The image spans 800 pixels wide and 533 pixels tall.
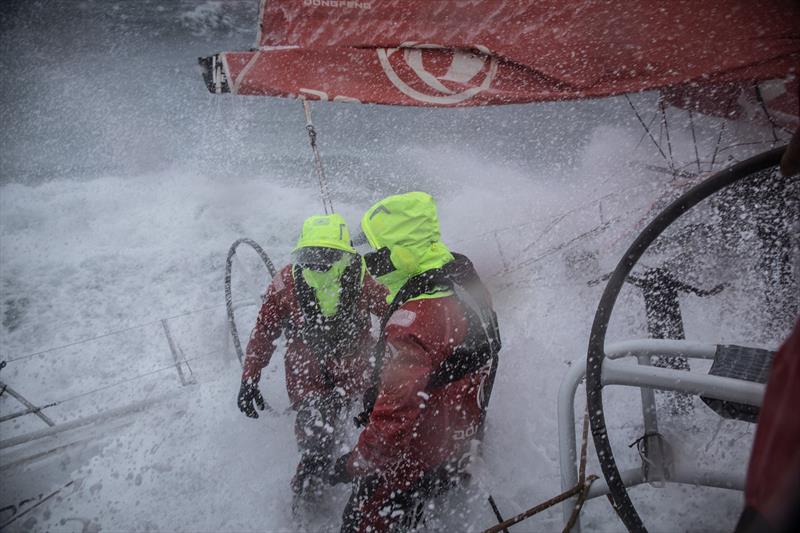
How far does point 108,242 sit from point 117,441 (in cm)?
593

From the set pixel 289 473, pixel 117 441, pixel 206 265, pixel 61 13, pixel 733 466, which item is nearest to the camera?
pixel 733 466

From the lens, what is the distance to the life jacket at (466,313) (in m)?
2.11

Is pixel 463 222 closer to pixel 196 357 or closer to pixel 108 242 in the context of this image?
pixel 196 357

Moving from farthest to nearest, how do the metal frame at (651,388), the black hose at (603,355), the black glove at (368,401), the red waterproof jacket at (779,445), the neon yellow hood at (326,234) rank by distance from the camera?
the neon yellow hood at (326,234) < the black glove at (368,401) < the black hose at (603,355) < the metal frame at (651,388) < the red waterproof jacket at (779,445)

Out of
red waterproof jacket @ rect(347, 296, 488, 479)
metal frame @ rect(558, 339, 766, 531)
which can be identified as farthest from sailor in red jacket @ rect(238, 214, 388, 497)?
metal frame @ rect(558, 339, 766, 531)

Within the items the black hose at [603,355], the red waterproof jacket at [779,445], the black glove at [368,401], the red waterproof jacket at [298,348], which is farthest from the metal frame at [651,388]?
the red waterproof jacket at [298,348]

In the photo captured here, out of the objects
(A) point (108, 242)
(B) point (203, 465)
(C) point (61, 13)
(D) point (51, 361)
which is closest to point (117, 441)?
(B) point (203, 465)

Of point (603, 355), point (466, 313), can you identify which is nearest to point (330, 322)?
point (466, 313)

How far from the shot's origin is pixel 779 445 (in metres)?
0.46

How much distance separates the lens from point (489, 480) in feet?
9.98

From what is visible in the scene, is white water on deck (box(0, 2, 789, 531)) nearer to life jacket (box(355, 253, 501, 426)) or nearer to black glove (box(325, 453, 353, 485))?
black glove (box(325, 453, 353, 485))

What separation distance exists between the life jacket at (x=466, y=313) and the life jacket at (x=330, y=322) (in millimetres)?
652

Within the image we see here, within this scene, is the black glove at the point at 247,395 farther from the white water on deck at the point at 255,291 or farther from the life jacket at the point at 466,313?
the life jacket at the point at 466,313

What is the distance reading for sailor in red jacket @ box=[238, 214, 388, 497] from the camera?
108 inches
